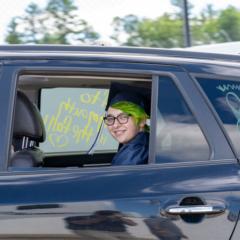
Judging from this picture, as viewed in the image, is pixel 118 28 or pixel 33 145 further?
pixel 118 28

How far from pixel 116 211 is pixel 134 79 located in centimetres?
59

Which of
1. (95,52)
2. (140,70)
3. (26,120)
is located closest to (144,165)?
(140,70)

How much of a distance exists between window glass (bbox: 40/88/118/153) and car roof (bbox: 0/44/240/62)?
28.5 inches

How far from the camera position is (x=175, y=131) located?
8.78 feet

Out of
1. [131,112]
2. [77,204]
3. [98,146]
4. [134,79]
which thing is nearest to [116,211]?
[77,204]

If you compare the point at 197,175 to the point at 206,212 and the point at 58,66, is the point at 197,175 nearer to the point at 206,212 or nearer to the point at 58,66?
the point at 206,212

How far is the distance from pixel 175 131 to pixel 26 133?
29.8 inches

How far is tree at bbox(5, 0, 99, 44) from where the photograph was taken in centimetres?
875

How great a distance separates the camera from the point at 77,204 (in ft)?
8.21

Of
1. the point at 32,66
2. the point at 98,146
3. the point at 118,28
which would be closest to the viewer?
the point at 32,66

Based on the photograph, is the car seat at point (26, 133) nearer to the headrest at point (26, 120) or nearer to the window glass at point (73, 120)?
the headrest at point (26, 120)

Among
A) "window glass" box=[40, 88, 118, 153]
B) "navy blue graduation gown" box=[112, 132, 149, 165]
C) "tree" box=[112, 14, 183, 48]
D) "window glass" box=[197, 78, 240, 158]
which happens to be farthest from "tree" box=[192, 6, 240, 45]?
"window glass" box=[197, 78, 240, 158]

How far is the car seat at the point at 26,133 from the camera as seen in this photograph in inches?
113

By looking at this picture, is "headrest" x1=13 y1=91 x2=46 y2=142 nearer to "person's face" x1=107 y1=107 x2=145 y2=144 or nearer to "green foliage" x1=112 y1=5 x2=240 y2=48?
"person's face" x1=107 y1=107 x2=145 y2=144
